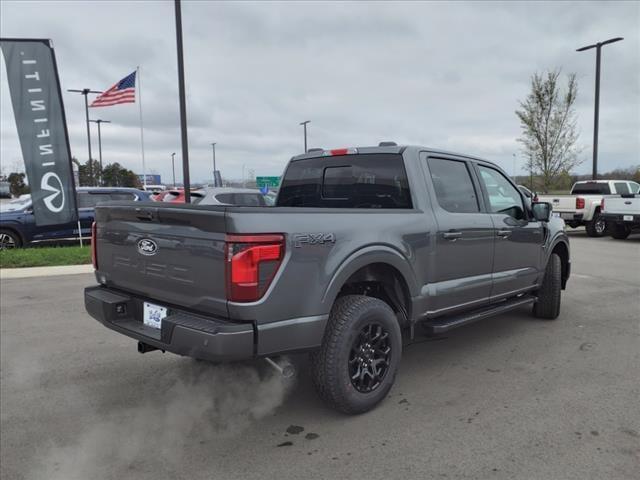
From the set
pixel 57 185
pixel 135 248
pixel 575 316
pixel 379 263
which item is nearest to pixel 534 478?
pixel 379 263

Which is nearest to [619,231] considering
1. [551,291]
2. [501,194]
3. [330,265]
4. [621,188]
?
[621,188]

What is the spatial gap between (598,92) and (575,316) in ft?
56.4

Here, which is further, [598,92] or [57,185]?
[598,92]

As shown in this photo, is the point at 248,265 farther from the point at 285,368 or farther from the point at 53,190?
the point at 53,190

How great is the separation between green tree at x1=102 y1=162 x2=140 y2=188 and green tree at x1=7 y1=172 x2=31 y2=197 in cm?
907

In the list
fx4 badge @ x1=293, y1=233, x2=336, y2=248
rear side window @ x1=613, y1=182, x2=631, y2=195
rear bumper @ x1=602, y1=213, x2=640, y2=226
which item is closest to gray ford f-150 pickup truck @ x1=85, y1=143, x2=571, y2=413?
fx4 badge @ x1=293, y1=233, x2=336, y2=248

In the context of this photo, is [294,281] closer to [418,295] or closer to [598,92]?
[418,295]

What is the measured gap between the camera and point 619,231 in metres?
15.3

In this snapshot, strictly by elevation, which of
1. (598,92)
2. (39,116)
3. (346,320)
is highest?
(598,92)

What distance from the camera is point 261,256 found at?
2.78 m

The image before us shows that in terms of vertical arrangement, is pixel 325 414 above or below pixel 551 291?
below

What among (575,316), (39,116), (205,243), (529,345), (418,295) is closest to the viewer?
(205,243)

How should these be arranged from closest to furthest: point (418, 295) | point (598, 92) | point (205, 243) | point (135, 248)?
point (205, 243), point (135, 248), point (418, 295), point (598, 92)

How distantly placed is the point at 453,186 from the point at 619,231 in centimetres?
1348
